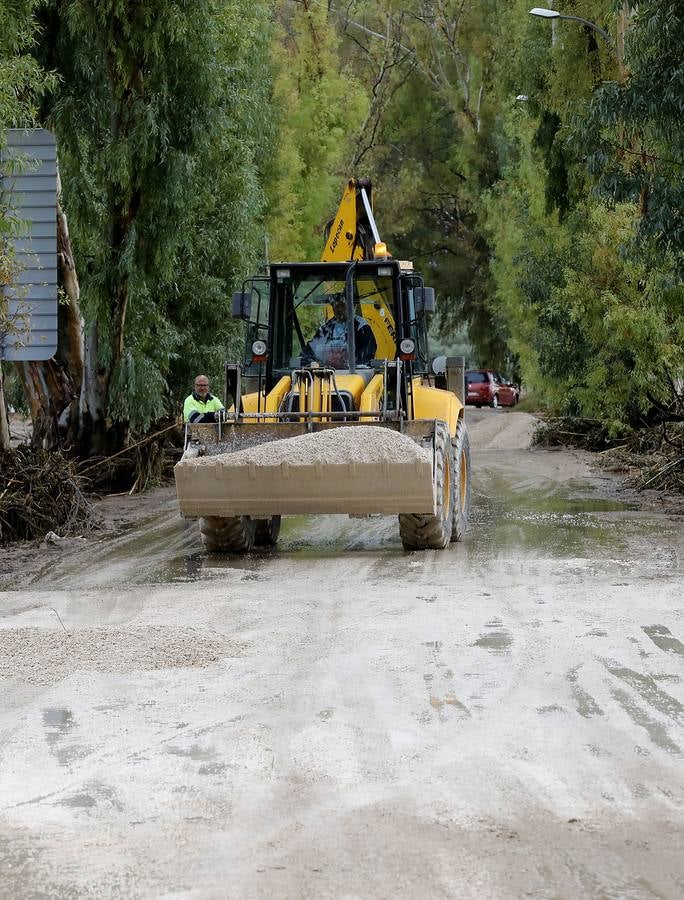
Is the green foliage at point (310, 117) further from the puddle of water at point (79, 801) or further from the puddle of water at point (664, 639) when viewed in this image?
the puddle of water at point (79, 801)

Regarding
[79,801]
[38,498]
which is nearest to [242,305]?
[38,498]

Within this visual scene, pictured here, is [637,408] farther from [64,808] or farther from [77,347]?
[64,808]

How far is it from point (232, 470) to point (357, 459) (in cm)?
118

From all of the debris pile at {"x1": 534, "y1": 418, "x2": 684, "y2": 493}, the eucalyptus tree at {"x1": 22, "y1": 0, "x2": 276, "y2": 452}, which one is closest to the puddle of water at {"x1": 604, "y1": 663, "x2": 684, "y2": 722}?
the debris pile at {"x1": 534, "y1": 418, "x2": 684, "y2": 493}

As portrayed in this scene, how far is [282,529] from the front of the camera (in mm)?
16188

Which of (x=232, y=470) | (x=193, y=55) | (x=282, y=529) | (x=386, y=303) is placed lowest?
(x=282, y=529)

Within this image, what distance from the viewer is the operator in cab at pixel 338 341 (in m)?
14.6

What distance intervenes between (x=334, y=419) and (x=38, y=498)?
166 inches

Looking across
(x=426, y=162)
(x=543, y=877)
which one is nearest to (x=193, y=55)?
(x=543, y=877)

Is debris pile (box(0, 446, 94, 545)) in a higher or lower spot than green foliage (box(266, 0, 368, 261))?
lower

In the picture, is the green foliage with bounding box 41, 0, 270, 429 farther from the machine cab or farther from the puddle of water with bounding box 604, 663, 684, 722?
the puddle of water with bounding box 604, 663, 684, 722

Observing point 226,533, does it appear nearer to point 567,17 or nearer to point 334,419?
point 334,419

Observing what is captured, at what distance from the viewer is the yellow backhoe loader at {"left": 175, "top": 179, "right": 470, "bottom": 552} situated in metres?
12.5

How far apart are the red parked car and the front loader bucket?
41.7 m
